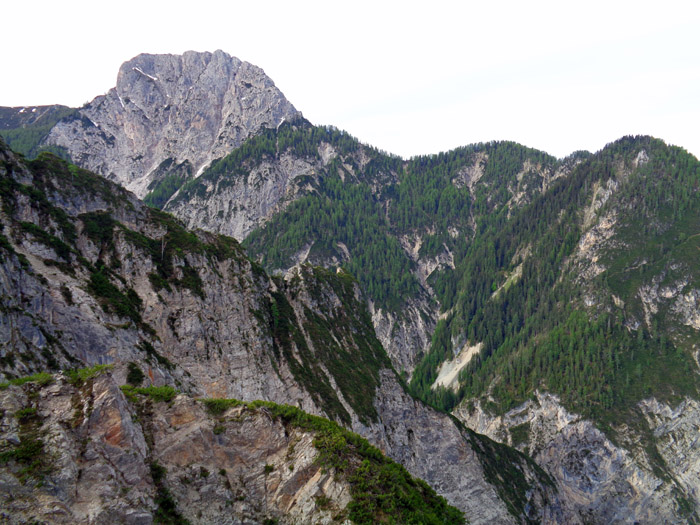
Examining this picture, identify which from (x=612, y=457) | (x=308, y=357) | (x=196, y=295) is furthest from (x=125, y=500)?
(x=612, y=457)

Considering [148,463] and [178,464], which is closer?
[148,463]

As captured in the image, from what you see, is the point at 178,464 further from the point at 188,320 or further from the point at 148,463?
the point at 188,320

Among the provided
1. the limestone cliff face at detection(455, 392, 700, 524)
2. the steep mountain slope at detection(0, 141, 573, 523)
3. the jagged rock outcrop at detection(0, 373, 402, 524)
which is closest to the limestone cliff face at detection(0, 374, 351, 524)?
the jagged rock outcrop at detection(0, 373, 402, 524)

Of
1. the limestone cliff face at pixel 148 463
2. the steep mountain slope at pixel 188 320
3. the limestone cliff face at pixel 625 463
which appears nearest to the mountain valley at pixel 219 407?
the limestone cliff face at pixel 148 463

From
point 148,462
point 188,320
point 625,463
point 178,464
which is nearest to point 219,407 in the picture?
point 178,464

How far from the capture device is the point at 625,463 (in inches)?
6580

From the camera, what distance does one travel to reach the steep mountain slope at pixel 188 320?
56969 millimetres

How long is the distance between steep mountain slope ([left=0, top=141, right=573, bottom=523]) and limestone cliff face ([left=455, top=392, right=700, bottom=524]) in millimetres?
57460

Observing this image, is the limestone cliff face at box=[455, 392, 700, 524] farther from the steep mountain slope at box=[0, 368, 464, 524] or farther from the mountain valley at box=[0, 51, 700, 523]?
the steep mountain slope at box=[0, 368, 464, 524]

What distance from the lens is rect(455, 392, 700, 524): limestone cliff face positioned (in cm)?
16112

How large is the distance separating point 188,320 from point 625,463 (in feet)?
485

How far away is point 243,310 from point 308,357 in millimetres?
14822

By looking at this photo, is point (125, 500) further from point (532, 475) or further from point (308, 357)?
point (532, 475)

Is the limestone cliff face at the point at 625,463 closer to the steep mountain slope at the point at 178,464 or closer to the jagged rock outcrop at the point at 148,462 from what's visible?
the steep mountain slope at the point at 178,464
